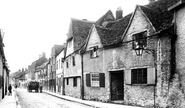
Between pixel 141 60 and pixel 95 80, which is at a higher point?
pixel 141 60

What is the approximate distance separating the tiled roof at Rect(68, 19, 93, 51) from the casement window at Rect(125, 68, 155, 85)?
1144 centimetres

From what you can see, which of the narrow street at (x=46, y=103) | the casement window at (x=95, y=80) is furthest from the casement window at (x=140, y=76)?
the narrow street at (x=46, y=103)

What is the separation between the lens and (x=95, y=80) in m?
20.5

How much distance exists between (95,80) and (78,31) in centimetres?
940

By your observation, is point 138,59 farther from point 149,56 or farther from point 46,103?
point 46,103

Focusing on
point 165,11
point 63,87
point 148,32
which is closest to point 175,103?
point 148,32

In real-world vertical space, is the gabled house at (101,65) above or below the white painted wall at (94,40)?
below

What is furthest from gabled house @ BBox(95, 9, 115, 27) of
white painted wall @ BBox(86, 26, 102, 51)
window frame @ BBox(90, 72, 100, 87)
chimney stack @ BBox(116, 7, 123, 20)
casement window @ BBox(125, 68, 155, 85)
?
casement window @ BBox(125, 68, 155, 85)

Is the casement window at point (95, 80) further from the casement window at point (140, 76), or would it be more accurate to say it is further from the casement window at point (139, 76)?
the casement window at point (139, 76)

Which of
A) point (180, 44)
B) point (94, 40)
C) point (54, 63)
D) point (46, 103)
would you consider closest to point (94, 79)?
point (94, 40)

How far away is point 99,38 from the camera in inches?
792

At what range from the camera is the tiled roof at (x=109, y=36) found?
18.0 m

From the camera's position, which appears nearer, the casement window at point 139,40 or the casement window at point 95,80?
the casement window at point 139,40

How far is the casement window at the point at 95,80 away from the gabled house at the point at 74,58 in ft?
8.60
